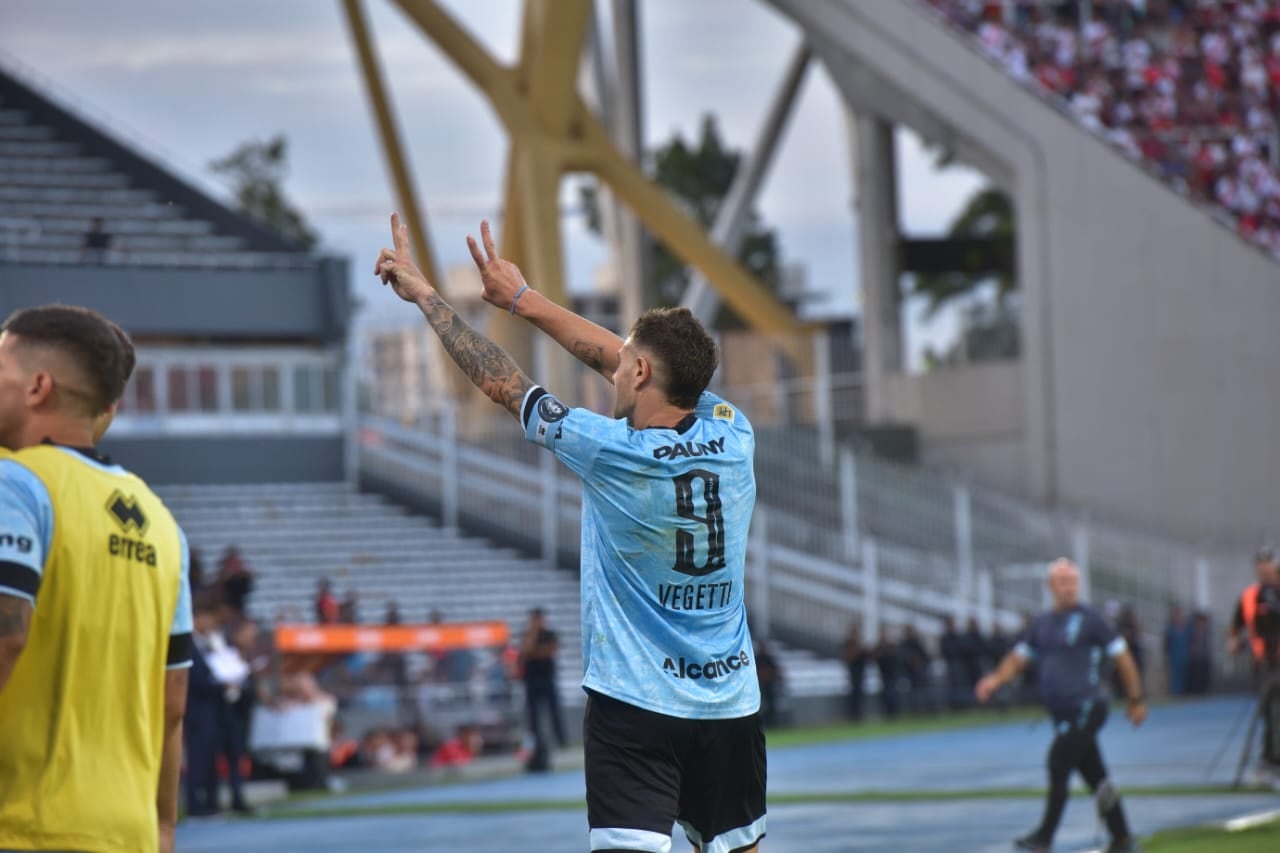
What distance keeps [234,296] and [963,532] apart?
564 inches

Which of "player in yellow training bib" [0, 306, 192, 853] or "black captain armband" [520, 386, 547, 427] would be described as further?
"black captain armband" [520, 386, 547, 427]

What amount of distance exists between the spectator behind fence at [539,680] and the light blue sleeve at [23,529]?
20186 mm

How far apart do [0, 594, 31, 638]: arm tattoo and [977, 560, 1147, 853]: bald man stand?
9.41 metres

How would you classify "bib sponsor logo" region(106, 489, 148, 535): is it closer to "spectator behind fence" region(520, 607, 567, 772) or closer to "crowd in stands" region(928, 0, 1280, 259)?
"spectator behind fence" region(520, 607, 567, 772)

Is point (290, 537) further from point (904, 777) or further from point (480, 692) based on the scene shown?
point (904, 777)

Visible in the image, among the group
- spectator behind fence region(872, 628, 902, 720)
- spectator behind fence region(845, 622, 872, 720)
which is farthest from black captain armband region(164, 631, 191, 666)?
spectator behind fence region(872, 628, 902, 720)

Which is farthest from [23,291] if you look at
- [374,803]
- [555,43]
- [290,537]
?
[374,803]

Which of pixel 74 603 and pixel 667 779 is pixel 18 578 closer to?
pixel 74 603

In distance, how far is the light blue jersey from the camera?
18.9 feet

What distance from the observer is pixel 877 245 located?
157 feet

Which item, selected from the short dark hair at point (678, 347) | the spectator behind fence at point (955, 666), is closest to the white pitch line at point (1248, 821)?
the short dark hair at point (678, 347)

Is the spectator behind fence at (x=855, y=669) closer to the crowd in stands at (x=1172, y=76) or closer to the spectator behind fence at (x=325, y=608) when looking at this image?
the spectator behind fence at (x=325, y=608)

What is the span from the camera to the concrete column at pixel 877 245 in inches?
1834

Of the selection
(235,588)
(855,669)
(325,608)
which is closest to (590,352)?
(235,588)
